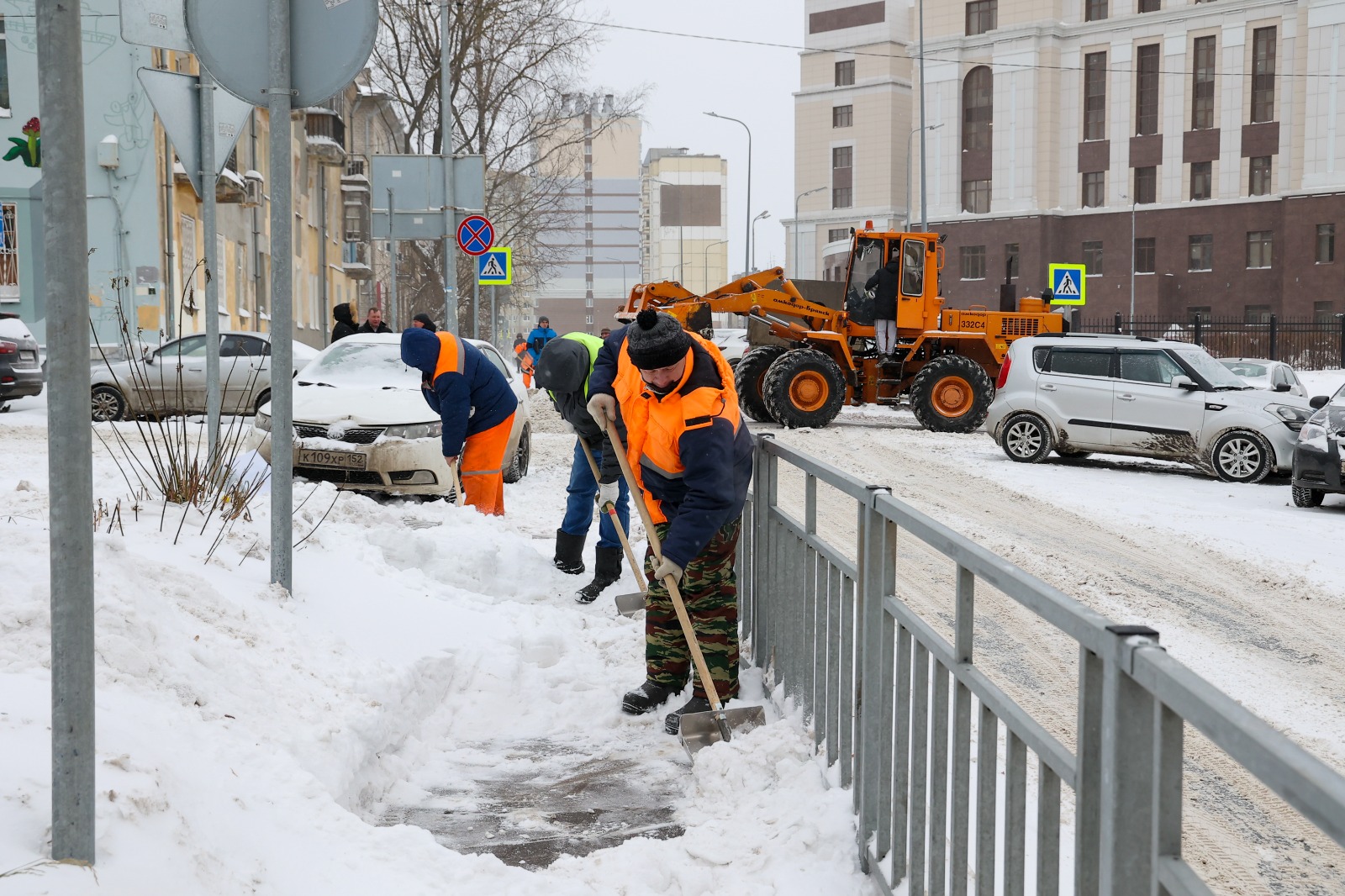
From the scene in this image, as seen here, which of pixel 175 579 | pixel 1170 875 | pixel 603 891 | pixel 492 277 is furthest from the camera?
pixel 492 277

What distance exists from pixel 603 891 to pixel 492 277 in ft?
54.2

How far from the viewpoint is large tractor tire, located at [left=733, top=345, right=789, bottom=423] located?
771 inches

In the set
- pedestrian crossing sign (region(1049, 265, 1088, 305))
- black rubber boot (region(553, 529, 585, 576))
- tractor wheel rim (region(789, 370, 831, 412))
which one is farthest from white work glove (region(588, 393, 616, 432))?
pedestrian crossing sign (region(1049, 265, 1088, 305))

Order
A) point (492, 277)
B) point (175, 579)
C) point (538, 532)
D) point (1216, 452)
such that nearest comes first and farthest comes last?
point (175, 579)
point (538, 532)
point (1216, 452)
point (492, 277)

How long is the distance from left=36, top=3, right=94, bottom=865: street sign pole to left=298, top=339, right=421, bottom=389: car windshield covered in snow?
27.9 ft

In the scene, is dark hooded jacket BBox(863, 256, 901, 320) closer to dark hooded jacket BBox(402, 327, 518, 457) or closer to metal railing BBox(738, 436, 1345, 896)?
dark hooded jacket BBox(402, 327, 518, 457)

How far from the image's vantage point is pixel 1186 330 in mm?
42906

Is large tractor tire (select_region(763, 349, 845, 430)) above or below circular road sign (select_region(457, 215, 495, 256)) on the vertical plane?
below

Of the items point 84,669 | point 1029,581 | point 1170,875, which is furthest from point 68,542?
point 1170,875

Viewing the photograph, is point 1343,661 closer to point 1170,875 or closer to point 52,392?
point 1170,875

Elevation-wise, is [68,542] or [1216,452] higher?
[68,542]

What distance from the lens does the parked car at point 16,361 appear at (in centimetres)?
1750

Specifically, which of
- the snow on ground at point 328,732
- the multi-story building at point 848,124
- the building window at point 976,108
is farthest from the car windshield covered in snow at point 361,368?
the multi-story building at point 848,124

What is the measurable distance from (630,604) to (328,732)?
2.86m
